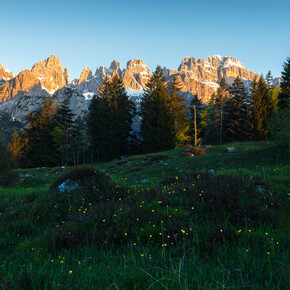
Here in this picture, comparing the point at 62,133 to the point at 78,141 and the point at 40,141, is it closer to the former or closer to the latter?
the point at 78,141

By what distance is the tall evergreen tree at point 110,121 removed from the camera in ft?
129

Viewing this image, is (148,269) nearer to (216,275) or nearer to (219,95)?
(216,275)

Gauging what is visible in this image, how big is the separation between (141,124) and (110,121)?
23.4ft

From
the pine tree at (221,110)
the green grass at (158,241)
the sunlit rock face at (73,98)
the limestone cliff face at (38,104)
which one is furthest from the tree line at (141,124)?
the sunlit rock face at (73,98)

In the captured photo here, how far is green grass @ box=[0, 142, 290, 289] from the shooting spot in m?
1.98

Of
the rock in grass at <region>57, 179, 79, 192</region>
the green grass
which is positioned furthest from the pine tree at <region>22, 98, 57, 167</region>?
the green grass

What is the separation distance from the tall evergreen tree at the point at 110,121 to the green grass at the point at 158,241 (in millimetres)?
33321

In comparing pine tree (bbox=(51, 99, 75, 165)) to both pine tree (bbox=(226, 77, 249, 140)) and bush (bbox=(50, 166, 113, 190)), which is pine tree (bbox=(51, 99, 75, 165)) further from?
pine tree (bbox=(226, 77, 249, 140))

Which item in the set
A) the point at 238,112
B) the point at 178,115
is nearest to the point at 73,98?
the point at 178,115

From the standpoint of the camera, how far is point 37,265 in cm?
267

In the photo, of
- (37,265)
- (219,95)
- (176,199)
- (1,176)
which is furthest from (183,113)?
(37,265)

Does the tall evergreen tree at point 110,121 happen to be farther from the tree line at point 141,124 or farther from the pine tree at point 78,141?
the pine tree at point 78,141

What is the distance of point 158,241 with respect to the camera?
321 centimetres

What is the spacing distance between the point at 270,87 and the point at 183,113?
23329 millimetres
